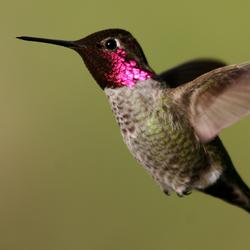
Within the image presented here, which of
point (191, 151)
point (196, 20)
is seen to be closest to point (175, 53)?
point (196, 20)

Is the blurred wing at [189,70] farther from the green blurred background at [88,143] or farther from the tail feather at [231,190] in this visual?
the green blurred background at [88,143]

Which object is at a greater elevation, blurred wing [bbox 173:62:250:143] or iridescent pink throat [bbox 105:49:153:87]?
iridescent pink throat [bbox 105:49:153:87]

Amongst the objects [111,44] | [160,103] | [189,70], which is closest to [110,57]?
[111,44]

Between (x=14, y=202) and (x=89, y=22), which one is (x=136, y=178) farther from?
(x=89, y=22)

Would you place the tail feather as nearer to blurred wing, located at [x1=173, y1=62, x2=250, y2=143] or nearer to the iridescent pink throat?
blurred wing, located at [x1=173, y1=62, x2=250, y2=143]

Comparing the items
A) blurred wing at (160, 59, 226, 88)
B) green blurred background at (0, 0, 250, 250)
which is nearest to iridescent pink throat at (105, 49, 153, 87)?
blurred wing at (160, 59, 226, 88)

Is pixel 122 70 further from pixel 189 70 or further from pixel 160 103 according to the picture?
pixel 189 70
